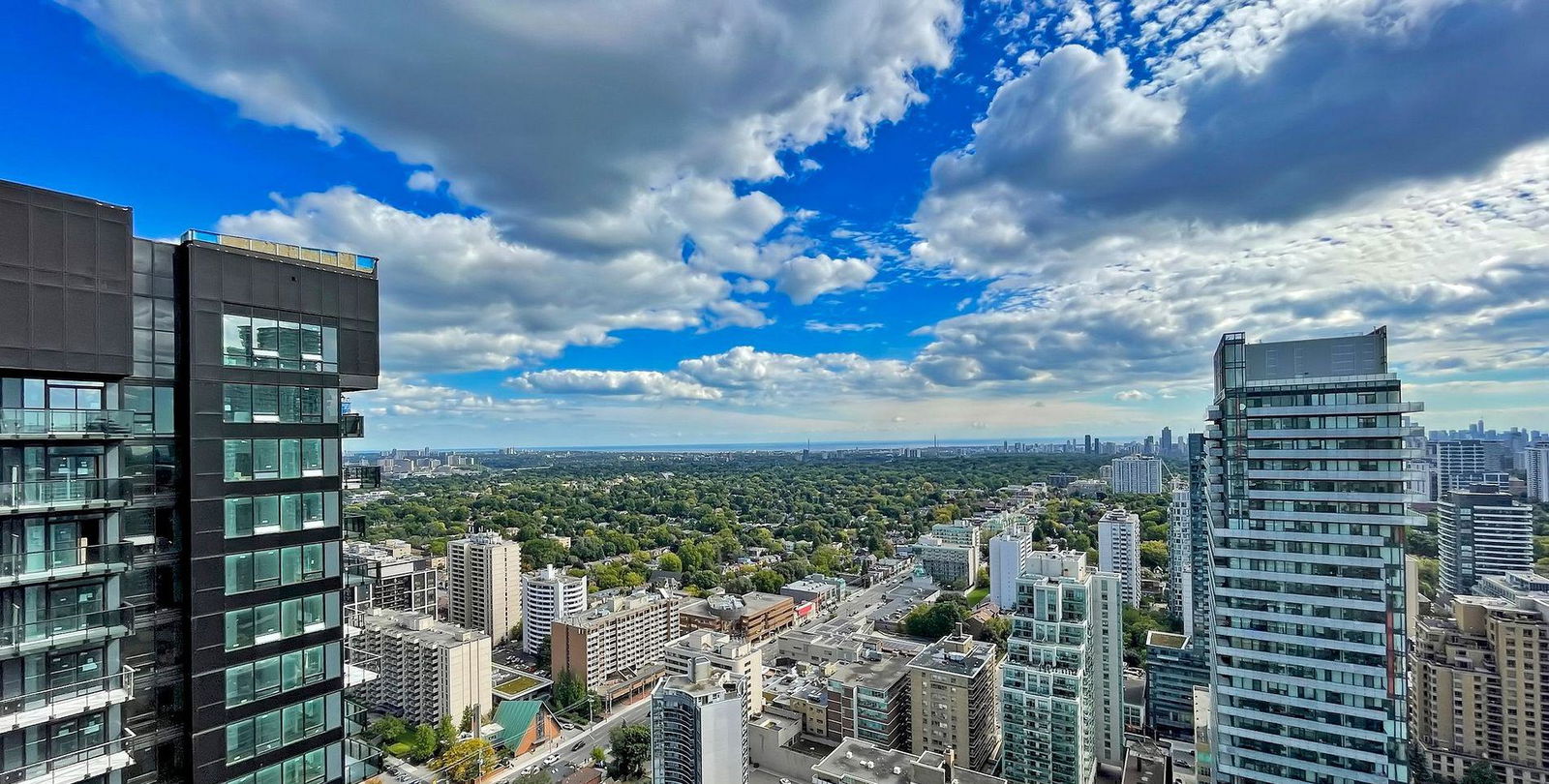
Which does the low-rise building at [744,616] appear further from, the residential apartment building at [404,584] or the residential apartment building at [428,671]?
the residential apartment building at [404,584]

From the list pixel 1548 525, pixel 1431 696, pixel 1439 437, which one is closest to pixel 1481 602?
pixel 1431 696

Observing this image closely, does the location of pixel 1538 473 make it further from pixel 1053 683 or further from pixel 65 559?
pixel 65 559

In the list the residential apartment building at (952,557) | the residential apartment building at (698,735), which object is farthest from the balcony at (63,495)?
the residential apartment building at (952,557)

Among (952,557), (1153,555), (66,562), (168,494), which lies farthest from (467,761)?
(1153,555)

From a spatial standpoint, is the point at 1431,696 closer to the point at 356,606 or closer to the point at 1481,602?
the point at 1481,602

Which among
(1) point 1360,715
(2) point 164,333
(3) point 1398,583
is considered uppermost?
(2) point 164,333
